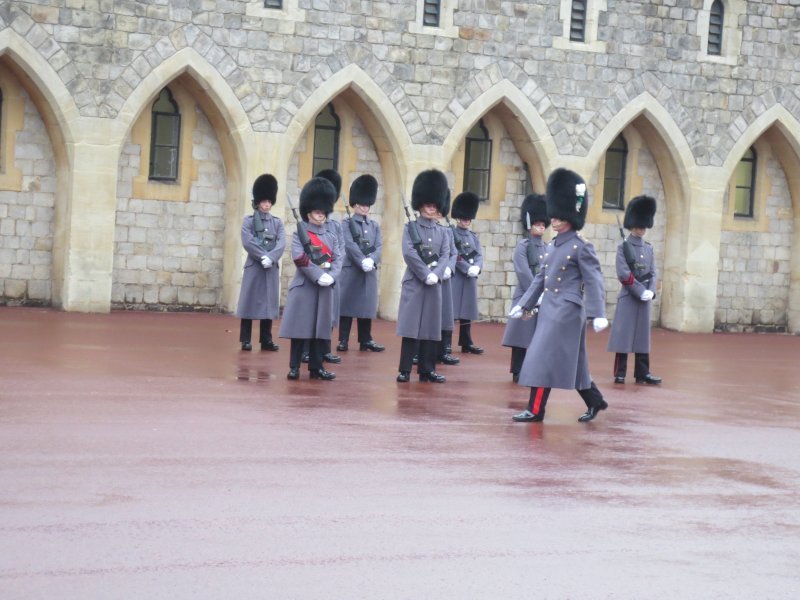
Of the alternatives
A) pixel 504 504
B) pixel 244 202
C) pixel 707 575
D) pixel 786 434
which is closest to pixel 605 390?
pixel 786 434

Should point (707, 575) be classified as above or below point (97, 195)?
below

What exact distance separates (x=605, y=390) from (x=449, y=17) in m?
8.38

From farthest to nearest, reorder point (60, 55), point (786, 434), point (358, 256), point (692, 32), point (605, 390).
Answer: point (692, 32)
point (60, 55)
point (358, 256)
point (605, 390)
point (786, 434)

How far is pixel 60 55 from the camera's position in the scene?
54.4 feet

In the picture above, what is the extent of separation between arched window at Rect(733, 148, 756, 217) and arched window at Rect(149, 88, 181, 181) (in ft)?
25.6

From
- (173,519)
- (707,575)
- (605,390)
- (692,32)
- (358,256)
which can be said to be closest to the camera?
(707,575)

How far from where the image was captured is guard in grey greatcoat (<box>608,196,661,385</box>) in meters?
11.7

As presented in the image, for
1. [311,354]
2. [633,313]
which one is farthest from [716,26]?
[311,354]

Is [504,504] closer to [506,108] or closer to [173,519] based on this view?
[173,519]

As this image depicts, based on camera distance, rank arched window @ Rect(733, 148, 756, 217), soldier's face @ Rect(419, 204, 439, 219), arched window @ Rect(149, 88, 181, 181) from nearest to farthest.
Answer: soldier's face @ Rect(419, 204, 439, 219), arched window @ Rect(149, 88, 181, 181), arched window @ Rect(733, 148, 756, 217)

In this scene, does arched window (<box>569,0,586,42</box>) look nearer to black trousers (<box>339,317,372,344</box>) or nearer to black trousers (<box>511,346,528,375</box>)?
black trousers (<box>339,317,372,344</box>)

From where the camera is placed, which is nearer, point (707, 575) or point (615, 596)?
point (615, 596)

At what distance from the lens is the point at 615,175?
20.1m

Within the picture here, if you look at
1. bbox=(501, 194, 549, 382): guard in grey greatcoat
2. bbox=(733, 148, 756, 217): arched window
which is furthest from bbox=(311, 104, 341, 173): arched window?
bbox=(501, 194, 549, 382): guard in grey greatcoat
